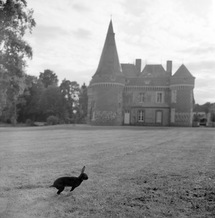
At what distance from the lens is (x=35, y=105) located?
62.8 metres

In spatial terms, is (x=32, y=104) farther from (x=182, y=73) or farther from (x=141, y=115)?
(x=182, y=73)

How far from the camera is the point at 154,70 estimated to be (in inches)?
1885

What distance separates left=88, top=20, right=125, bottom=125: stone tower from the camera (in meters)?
42.8

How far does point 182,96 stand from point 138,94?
6.94m

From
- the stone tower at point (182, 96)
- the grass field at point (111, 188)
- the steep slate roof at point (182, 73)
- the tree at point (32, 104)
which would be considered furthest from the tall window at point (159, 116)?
the grass field at point (111, 188)

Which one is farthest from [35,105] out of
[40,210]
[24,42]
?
[40,210]

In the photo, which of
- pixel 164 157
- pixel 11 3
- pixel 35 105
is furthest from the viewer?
pixel 35 105

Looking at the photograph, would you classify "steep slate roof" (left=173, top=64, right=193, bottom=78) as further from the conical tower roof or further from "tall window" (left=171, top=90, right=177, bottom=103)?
the conical tower roof

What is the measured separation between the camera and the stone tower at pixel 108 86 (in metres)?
42.8

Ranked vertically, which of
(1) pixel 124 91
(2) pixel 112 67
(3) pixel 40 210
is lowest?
(3) pixel 40 210

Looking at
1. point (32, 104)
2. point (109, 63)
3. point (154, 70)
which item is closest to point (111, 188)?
point (109, 63)

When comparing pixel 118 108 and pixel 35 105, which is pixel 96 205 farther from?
pixel 35 105

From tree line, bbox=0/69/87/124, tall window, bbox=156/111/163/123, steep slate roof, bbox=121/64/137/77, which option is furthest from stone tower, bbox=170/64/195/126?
tree line, bbox=0/69/87/124

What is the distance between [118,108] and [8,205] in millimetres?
39280
